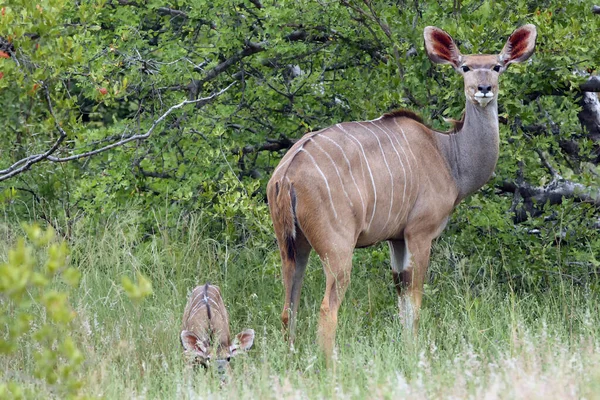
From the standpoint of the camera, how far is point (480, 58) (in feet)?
16.0

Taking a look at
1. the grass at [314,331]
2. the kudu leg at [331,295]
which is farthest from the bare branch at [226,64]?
the kudu leg at [331,295]

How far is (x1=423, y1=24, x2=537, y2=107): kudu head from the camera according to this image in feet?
15.8

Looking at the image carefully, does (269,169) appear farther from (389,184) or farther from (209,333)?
(209,333)

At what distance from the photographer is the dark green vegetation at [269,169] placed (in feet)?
14.5

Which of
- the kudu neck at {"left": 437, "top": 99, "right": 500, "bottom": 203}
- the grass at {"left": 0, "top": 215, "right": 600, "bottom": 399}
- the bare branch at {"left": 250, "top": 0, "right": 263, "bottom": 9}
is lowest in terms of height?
the grass at {"left": 0, "top": 215, "right": 600, "bottom": 399}

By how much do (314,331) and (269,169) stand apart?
1.79m

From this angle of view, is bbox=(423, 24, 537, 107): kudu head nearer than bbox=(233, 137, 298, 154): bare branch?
Yes

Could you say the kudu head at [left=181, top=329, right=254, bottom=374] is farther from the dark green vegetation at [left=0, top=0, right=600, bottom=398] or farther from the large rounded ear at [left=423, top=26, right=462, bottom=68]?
the large rounded ear at [left=423, top=26, right=462, bottom=68]

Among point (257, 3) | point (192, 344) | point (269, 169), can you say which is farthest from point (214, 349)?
point (257, 3)

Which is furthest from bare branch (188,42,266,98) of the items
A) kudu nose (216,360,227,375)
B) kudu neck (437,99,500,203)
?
kudu nose (216,360,227,375)

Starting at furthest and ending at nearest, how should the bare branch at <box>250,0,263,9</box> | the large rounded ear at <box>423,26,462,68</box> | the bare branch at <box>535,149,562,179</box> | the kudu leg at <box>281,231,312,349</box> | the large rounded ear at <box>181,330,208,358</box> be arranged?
1. the bare branch at <box>250,0,263,9</box>
2. the bare branch at <box>535,149,562,179</box>
3. the large rounded ear at <box>423,26,462,68</box>
4. the kudu leg at <box>281,231,312,349</box>
5. the large rounded ear at <box>181,330,208,358</box>

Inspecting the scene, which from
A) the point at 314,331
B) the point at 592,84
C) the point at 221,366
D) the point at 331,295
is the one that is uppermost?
the point at 592,84

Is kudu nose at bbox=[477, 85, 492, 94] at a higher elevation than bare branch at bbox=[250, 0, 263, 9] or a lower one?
lower

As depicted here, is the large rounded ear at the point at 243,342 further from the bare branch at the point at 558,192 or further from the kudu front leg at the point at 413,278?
the bare branch at the point at 558,192
